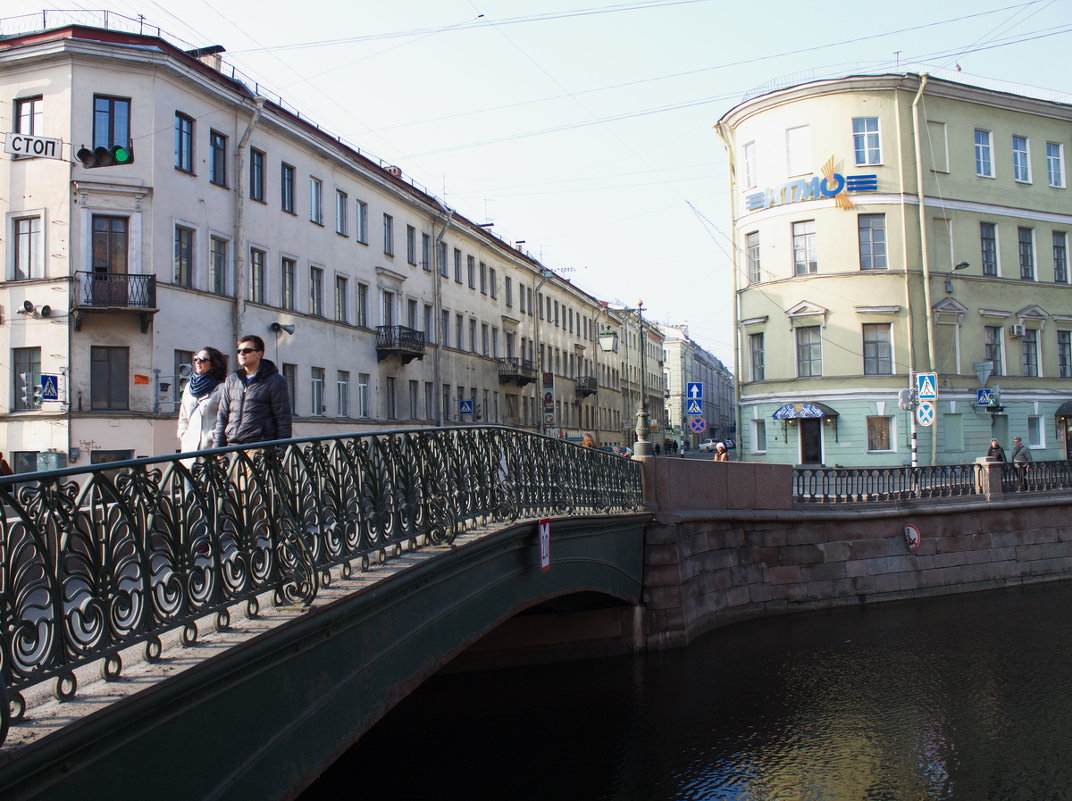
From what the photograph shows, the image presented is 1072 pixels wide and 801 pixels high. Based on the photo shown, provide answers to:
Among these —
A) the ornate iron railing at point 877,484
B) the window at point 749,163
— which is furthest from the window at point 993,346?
the ornate iron railing at point 877,484

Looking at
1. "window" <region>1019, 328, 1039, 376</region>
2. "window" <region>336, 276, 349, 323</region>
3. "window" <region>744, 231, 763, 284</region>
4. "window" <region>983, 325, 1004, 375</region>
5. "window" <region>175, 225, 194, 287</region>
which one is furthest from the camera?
"window" <region>744, 231, 763, 284</region>

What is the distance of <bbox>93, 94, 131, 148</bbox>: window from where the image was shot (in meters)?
22.2

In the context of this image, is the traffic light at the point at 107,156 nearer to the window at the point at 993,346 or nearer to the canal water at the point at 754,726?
the canal water at the point at 754,726

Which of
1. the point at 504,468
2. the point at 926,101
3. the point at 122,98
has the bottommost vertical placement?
the point at 504,468

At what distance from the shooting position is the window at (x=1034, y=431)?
31.7 meters

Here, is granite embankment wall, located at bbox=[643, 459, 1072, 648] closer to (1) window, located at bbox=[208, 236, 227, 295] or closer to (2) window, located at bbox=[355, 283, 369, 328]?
(1) window, located at bbox=[208, 236, 227, 295]

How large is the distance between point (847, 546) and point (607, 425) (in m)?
46.9

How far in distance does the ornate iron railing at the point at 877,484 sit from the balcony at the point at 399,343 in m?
17.8

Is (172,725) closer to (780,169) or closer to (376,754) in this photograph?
(376,754)

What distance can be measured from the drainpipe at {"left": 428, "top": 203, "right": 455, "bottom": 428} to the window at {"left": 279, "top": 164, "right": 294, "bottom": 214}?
10063mm

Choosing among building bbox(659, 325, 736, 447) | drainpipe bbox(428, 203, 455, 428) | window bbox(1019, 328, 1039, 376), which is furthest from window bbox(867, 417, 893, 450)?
building bbox(659, 325, 736, 447)

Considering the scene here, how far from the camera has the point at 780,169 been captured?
103ft

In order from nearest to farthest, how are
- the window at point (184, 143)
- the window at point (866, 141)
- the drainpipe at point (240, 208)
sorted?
the window at point (184, 143) < the drainpipe at point (240, 208) < the window at point (866, 141)

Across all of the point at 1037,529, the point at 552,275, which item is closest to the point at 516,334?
the point at 552,275
